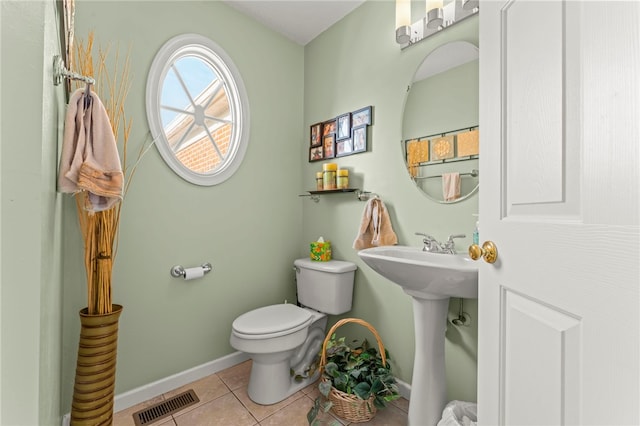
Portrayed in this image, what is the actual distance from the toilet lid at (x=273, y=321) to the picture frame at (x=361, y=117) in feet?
4.26

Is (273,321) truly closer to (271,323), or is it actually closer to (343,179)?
(271,323)

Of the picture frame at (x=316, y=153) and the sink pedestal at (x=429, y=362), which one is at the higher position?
the picture frame at (x=316, y=153)

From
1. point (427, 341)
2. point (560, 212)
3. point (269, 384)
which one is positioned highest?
point (560, 212)

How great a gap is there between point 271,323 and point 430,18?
6.03ft

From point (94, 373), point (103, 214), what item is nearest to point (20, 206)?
point (103, 214)

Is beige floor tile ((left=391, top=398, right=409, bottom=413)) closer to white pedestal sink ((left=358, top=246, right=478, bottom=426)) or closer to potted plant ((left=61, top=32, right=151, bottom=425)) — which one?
white pedestal sink ((left=358, top=246, right=478, bottom=426))

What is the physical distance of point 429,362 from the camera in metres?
1.25

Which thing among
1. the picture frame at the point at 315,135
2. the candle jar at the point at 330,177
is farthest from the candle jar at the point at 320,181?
the picture frame at the point at 315,135

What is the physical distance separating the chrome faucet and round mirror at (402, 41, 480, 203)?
0.65 ft

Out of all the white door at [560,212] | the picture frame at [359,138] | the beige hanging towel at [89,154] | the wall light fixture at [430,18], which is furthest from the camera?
the picture frame at [359,138]

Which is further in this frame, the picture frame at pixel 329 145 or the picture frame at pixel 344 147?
the picture frame at pixel 329 145

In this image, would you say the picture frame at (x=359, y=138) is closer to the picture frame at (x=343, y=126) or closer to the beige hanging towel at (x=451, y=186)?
the picture frame at (x=343, y=126)

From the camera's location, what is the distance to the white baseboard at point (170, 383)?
1482 mm

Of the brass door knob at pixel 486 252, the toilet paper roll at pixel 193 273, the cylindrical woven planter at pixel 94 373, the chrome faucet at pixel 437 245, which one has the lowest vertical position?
the cylindrical woven planter at pixel 94 373
